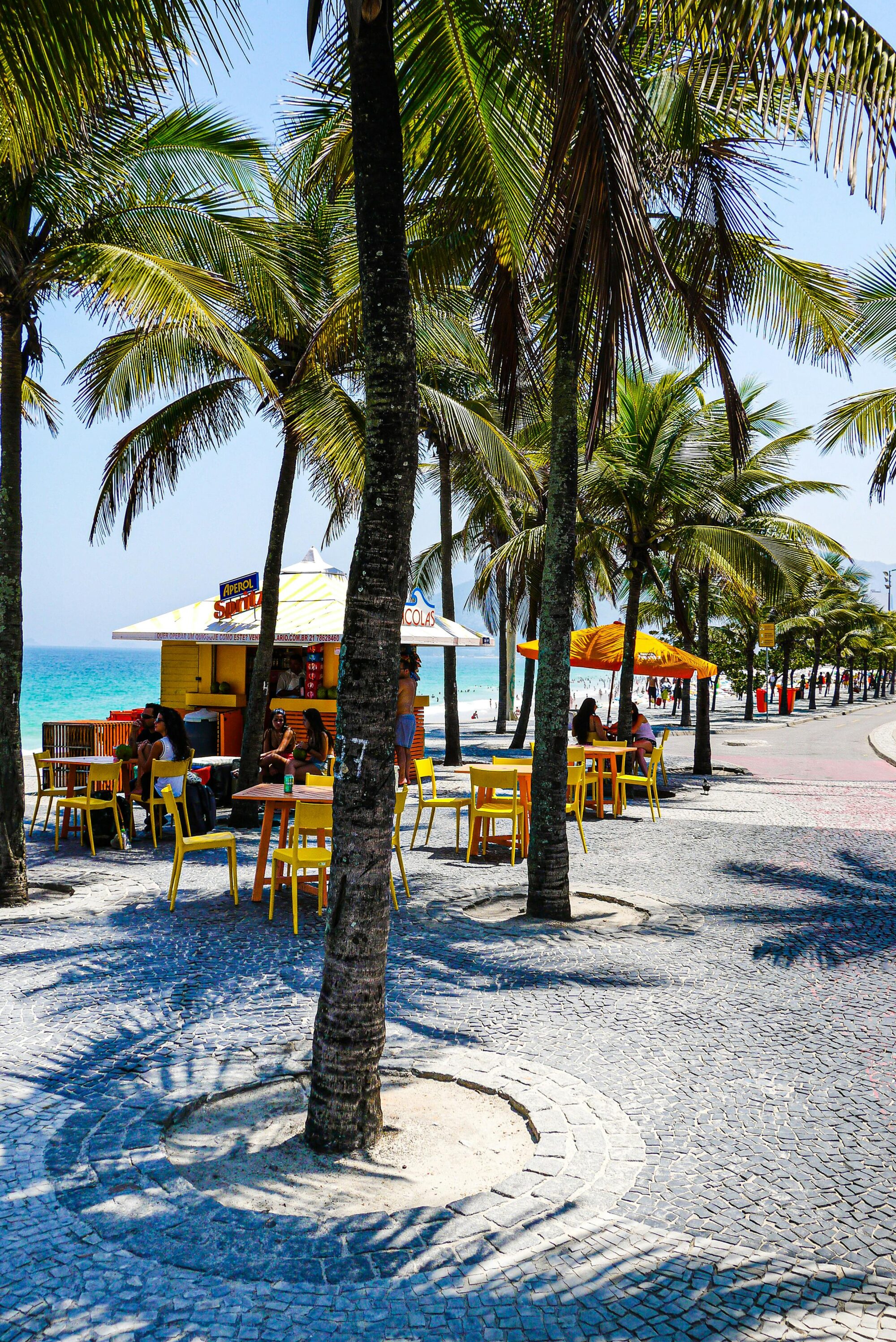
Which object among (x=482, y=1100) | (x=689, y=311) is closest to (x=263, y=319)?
(x=689, y=311)

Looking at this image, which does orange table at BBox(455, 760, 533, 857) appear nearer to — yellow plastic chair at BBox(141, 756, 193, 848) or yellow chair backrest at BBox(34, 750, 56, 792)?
yellow plastic chair at BBox(141, 756, 193, 848)

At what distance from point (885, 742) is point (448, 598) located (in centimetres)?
1609

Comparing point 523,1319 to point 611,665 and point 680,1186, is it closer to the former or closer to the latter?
point 680,1186

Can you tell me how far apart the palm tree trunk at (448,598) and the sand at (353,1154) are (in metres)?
13.7

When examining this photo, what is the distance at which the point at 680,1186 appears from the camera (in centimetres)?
358

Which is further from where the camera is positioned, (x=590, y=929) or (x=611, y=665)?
(x=611, y=665)

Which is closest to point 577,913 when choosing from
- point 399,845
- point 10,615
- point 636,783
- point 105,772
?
point 399,845

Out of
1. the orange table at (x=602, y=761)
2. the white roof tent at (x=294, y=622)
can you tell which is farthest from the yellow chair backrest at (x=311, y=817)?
the white roof tent at (x=294, y=622)

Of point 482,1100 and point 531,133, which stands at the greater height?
point 531,133

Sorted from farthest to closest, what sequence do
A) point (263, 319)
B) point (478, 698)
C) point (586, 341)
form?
point (478, 698), point (263, 319), point (586, 341)

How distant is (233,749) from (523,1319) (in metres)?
17.4

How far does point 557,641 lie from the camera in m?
7.42

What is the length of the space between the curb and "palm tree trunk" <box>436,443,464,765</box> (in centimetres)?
1097

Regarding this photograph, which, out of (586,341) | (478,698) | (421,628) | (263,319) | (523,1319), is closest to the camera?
(523,1319)
